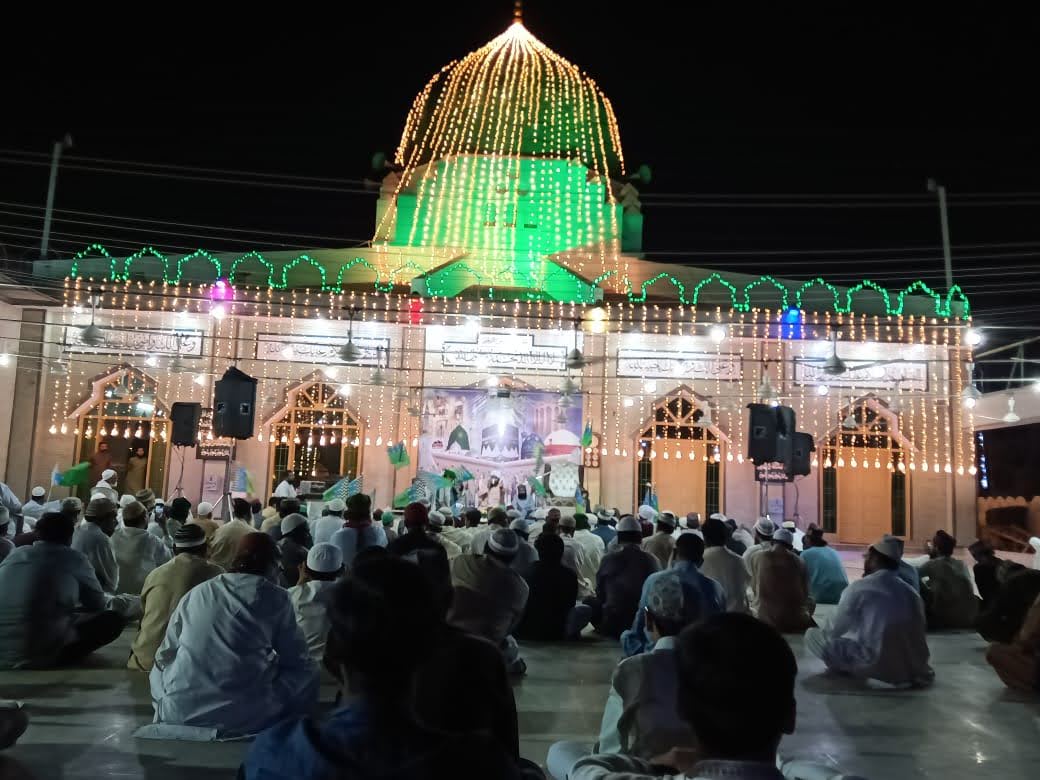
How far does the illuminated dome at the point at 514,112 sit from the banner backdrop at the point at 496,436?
6.89 meters

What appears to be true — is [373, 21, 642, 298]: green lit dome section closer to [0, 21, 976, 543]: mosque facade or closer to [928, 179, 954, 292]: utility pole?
[0, 21, 976, 543]: mosque facade

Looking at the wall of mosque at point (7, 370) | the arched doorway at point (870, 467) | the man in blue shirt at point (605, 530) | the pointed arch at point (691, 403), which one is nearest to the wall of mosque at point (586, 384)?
the pointed arch at point (691, 403)

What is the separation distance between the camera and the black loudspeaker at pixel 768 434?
14873 millimetres

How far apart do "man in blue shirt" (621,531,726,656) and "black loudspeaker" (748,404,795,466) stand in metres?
9.87

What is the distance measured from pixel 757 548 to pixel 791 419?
7115 mm

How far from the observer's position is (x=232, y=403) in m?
14.2

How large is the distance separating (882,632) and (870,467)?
1350cm

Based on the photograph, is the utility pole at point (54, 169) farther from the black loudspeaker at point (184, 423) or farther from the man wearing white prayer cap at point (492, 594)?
the man wearing white prayer cap at point (492, 594)

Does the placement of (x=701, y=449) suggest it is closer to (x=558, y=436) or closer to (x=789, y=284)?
(x=558, y=436)

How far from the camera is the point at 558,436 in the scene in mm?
17453

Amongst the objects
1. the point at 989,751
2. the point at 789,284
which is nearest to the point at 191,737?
the point at 989,751

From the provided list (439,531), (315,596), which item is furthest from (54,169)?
(315,596)

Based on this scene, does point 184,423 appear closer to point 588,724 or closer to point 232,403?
point 232,403

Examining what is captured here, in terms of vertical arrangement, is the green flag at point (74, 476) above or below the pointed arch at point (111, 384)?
below
